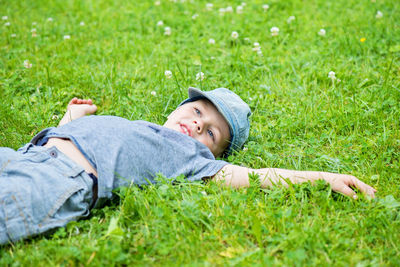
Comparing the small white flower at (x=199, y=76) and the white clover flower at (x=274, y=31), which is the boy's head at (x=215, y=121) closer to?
the small white flower at (x=199, y=76)

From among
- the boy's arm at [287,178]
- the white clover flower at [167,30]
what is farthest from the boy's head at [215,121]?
the white clover flower at [167,30]

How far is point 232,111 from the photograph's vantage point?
3166 mm

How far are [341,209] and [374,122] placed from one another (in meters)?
1.25

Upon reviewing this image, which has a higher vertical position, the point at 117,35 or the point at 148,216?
the point at 117,35

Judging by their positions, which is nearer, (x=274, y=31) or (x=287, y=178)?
(x=287, y=178)

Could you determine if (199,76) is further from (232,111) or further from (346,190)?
(346,190)

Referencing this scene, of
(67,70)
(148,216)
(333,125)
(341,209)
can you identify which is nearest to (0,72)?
(67,70)

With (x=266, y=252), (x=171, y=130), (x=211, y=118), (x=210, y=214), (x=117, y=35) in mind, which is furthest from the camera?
(x=117, y=35)

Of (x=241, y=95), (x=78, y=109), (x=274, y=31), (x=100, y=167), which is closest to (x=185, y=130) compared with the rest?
(x=100, y=167)

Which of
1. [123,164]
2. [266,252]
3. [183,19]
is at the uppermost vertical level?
[183,19]

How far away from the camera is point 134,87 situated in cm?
416

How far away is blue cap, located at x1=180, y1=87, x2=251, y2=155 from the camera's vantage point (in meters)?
3.14

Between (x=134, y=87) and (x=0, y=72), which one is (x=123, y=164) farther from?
(x=0, y=72)

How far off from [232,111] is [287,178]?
741 millimetres
